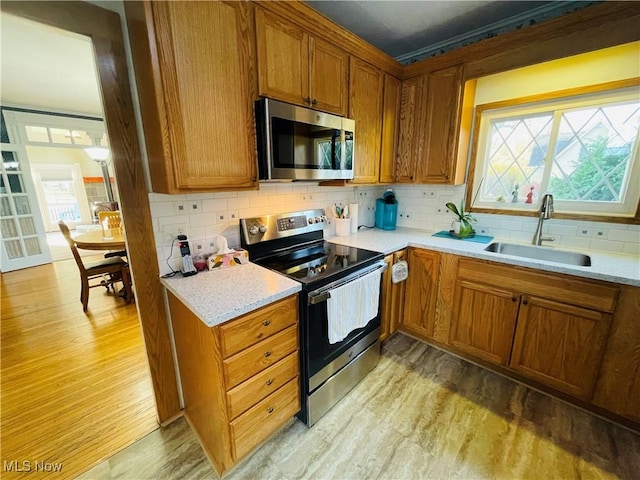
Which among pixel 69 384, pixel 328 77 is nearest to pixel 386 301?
pixel 328 77

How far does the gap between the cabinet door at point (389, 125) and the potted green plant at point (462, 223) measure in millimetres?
635

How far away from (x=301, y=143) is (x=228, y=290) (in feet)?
3.12

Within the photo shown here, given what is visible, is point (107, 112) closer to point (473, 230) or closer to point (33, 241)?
point (473, 230)

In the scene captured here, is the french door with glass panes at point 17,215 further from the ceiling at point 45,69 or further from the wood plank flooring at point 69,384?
the wood plank flooring at point 69,384

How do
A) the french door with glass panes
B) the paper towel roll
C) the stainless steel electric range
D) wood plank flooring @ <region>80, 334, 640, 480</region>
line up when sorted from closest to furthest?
1. wood plank flooring @ <region>80, 334, 640, 480</region>
2. the stainless steel electric range
3. the paper towel roll
4. the french door with glass panes

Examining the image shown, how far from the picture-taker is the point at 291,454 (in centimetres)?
146

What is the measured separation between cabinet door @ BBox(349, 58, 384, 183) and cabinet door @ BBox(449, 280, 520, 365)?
1180 millimetres

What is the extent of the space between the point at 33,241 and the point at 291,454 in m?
5.83

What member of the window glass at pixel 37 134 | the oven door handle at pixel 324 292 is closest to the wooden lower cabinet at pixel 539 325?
the oven door handle at pixel 324 292

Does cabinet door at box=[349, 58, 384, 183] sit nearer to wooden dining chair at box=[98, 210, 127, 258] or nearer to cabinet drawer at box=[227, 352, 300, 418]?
cabinet drawer at box=[227, 352, 300, 418]

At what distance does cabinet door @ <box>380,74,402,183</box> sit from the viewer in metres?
2.27

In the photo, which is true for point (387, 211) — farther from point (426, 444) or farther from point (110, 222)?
point (110, 222)

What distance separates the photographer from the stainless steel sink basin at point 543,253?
1.88 m

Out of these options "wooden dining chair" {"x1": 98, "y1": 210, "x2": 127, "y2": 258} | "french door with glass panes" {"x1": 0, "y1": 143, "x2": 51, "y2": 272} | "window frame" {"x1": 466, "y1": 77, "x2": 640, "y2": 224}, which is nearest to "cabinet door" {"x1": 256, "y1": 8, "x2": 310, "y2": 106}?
"window frame" {"x1": 466, "y1": 77, "x2": 640, "y2": 224}
